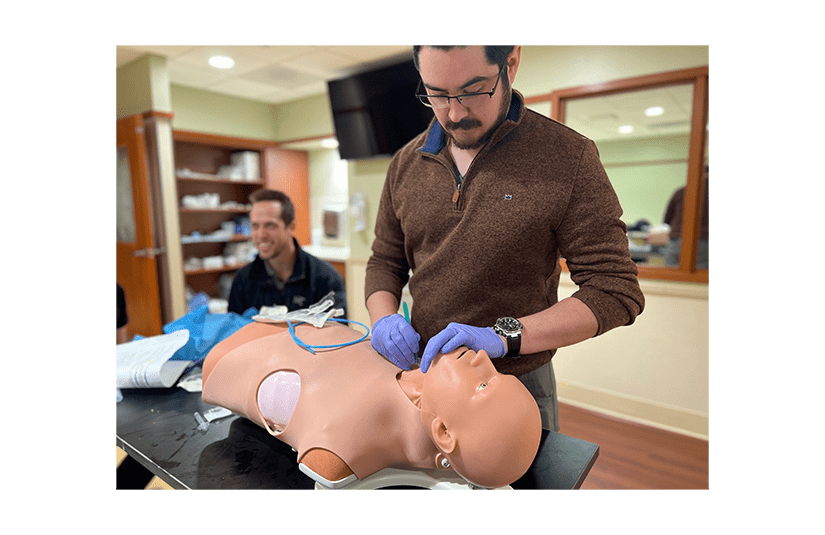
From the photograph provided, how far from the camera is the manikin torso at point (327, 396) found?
0.87 meters

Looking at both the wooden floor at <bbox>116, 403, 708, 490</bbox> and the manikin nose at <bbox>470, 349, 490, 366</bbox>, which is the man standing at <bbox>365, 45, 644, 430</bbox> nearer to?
the manikin nose at <bbox>470, 349, 490, 366</bbox>

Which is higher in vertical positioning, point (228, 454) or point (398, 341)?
point (398, 341)

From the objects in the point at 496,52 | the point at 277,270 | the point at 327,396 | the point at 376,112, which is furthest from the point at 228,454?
the point at 376,112

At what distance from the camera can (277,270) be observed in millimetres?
2127

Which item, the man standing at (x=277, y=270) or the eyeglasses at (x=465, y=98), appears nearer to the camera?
the eyeglasses at (x=465, y=98)

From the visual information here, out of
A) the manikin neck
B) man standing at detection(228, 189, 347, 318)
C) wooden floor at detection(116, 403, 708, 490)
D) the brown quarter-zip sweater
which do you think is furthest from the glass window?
man standing at detection(228, 189, 347, 318)

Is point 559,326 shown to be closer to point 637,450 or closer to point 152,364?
point 637,450

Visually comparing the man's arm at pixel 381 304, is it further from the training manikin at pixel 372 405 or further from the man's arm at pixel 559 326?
the man's arm at pixel 559 326

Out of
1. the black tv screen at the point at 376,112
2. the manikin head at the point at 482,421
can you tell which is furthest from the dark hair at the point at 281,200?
the manikin head at the point at 482,421

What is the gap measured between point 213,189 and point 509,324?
4671 millimetres

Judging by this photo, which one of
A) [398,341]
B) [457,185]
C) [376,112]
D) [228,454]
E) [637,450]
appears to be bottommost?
[637,450]

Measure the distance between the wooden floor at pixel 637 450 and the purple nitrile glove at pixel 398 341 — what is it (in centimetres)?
56

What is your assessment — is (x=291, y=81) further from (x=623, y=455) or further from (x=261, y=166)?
(x=623, y=455)

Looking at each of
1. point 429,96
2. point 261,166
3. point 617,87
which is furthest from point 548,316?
point 261,166
